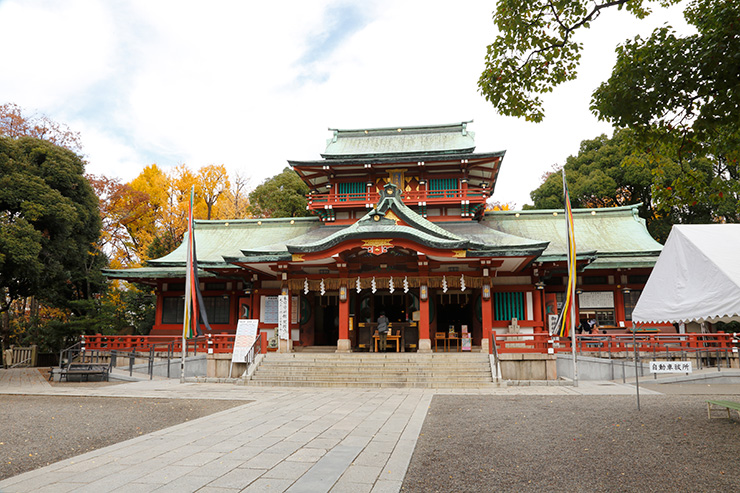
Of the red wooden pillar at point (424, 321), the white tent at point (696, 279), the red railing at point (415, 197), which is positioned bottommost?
the red wooden pillar at point (424, 321)

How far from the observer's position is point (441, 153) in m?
23.6

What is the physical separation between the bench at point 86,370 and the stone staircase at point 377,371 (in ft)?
18.0

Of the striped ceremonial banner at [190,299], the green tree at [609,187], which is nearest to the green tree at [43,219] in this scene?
the striped ceremonial banner at [190,299]

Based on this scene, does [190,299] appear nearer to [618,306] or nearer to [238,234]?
[238,234]

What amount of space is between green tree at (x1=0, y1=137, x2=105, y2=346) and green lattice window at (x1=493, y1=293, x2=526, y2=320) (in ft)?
56.0

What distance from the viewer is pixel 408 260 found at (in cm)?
1864

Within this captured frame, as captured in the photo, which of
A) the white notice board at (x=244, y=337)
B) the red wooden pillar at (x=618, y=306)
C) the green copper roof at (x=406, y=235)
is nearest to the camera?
the white notice board at (x=244, y=337)

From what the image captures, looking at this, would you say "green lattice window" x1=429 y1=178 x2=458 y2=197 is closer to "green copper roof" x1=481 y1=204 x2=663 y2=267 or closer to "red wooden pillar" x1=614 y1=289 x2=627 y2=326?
"green copper roof" x1=481 y1=204 x2=663 y2=267

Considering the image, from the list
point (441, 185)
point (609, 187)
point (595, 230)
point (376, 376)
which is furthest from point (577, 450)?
point (609, 187)

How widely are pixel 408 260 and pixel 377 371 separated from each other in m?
4.74

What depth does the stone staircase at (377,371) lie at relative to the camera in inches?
592

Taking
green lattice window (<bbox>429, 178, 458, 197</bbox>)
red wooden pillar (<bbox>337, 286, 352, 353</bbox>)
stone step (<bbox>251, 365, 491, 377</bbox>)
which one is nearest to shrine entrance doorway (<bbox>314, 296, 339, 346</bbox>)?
red wooden pillar (<bbox>337, 286, 352, 353</bbox>)

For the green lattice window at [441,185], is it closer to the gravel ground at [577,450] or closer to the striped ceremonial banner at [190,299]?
the striped ceremonial banner at [190,299]

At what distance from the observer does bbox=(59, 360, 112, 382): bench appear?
16562 mm
